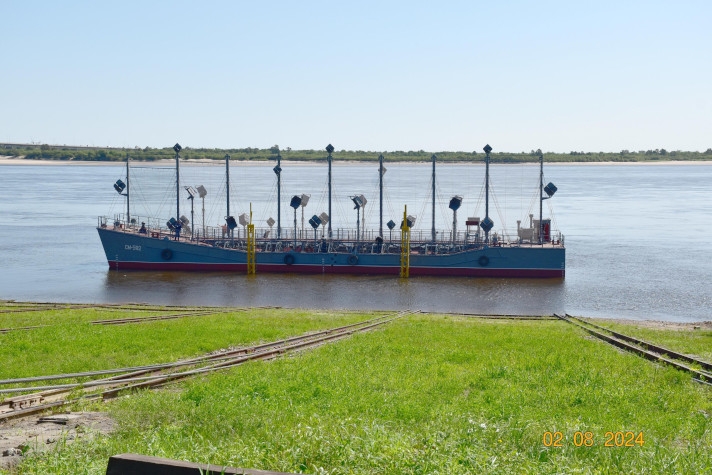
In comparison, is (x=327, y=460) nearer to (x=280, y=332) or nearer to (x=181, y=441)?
(x=181, y=441)

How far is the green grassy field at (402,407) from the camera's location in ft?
29.5

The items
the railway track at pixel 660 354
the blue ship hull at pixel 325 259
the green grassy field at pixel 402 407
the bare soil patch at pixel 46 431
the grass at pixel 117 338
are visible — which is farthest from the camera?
the blue ship hull at pixel 325 259

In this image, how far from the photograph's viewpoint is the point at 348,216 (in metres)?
87.4

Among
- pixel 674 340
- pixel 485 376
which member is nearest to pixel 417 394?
pixel 485 376

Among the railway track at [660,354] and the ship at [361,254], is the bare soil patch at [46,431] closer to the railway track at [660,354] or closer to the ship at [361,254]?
the railway track at [660,354]

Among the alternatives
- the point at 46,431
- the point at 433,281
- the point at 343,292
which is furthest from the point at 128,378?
the point at 433,281

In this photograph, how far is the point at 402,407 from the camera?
40.7ft

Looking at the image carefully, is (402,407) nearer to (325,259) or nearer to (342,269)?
(342,269)

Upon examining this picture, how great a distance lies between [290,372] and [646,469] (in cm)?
831

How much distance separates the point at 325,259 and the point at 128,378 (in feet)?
125

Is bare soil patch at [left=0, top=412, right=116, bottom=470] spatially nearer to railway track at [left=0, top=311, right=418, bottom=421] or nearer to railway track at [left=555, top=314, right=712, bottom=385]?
railway track at [left=0, top=311, right=418, bottom=421]
